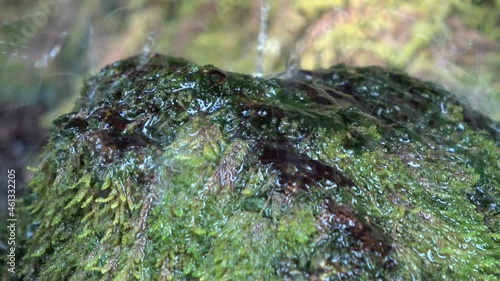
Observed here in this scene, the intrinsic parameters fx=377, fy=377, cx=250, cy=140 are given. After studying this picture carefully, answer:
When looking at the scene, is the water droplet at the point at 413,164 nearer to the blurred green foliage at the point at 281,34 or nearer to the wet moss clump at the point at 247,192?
the wet moss clump at the point at 247,192

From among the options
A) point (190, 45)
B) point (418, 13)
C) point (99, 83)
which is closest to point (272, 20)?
point (190, 45)

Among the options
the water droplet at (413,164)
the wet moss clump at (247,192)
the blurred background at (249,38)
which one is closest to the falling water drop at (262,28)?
the blurred background at (249,38)

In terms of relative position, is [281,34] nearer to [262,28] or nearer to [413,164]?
[262,28]

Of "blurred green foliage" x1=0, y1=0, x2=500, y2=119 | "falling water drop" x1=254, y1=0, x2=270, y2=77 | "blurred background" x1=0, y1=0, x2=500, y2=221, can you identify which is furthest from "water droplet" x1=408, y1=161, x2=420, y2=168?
"falling water drop" x1=254, y1=0, x2=270, y2=77

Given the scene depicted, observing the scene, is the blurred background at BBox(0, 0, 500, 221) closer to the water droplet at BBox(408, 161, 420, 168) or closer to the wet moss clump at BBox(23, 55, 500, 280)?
the wet moss clump at BBox(23, 55, 500, 280)

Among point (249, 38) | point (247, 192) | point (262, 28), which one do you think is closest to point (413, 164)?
point (247, 192)

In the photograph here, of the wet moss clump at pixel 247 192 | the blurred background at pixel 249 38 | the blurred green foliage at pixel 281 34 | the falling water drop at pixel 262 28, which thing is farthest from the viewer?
the falling water drop at pixel 262 28

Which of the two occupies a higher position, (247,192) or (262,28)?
(247,192)
